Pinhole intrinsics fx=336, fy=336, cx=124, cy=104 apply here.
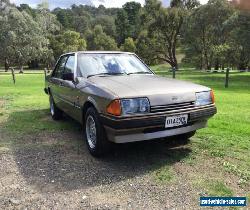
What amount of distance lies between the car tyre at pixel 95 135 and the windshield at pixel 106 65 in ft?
3.08

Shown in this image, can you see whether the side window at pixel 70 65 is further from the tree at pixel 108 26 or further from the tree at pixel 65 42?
the tree at pixel 108 26

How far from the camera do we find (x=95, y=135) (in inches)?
196

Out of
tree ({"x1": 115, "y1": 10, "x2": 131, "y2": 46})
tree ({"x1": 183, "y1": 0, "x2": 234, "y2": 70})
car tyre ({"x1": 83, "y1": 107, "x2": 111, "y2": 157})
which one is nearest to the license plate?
car tyre ({"x1": 83, "y1": 107, "x2": 111, "y2": 157})

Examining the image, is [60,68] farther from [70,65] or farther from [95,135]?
[95,135]

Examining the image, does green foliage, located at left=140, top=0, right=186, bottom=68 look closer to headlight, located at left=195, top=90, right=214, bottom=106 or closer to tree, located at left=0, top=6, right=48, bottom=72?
tree, located at left=0, top=6, right=48, bottom=72

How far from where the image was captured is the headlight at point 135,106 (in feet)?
14.4

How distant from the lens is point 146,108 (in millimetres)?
4445

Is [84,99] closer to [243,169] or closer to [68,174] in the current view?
[68,174]

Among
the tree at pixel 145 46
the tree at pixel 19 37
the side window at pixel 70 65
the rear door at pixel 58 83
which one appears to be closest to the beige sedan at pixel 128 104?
the side window at pixel 70 65

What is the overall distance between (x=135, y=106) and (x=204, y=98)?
1225 millimetres

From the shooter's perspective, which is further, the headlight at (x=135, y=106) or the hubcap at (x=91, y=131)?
the hubcap at (x=91, y=131)

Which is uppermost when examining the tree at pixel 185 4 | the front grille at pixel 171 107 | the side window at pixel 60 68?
the tree at pixel 185 4

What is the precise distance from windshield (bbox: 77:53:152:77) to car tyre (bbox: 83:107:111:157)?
0.94 m

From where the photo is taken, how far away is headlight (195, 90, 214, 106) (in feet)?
16.2
